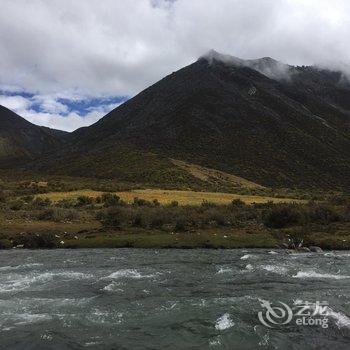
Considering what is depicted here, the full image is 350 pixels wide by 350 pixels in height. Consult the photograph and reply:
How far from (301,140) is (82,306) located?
479ft

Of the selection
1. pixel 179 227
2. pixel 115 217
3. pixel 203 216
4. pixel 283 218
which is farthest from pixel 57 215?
pixel 283 218

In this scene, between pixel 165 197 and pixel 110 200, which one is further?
pixel 165 197

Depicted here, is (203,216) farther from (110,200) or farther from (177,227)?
(110,200)

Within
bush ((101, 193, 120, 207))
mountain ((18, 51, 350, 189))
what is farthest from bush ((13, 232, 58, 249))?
mountain ((18, 51, 350, 189))

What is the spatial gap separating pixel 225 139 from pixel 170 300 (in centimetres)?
13286

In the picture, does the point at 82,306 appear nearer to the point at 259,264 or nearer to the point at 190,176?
the point at 259,264

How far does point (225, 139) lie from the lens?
153 meters

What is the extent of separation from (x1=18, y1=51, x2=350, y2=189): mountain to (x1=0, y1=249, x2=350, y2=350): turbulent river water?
77.6 m

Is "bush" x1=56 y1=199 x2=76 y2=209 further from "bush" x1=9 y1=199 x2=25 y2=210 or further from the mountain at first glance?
the mountain

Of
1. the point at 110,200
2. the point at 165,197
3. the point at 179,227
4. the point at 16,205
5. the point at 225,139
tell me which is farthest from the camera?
the point at 225,139

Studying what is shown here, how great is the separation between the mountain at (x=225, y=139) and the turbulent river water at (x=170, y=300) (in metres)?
77.6

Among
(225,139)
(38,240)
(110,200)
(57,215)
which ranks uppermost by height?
(225,139)

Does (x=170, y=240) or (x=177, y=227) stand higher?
(x=177, y=227)

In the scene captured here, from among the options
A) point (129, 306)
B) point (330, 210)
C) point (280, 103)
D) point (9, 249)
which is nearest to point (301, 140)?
point (280, 103)
